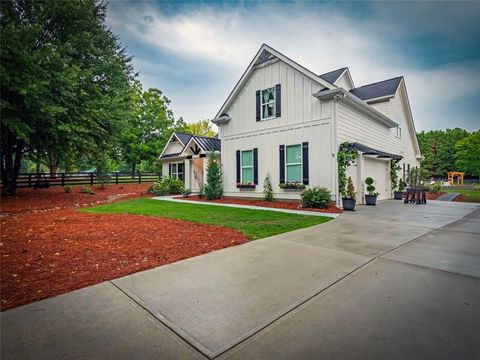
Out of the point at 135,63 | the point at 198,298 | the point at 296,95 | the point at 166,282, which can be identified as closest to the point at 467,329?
the point at 198,298

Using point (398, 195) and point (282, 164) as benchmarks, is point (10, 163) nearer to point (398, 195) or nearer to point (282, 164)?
point (282, 164)

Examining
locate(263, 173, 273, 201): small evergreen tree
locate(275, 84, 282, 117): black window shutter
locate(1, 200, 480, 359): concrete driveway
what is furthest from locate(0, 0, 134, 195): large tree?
locate(1, 200, 480, 359): concrete driveway

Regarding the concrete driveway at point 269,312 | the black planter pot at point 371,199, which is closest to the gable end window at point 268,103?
the black planter pot at point 371,199

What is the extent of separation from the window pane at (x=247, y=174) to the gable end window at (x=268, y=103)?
2984 mm

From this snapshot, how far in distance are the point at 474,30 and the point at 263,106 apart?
971cm

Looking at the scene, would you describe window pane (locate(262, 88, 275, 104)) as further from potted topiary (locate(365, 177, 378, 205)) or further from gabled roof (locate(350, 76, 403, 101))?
gabled roof (locate(350, 76, 403, 101))

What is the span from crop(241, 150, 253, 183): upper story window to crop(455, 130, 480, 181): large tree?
131 ft

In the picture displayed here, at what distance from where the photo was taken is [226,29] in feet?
34.2

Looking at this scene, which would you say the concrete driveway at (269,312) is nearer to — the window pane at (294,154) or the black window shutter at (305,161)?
the black window shutter at (305,161)

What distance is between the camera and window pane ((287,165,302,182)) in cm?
1095

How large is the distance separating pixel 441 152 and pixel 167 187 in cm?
5717

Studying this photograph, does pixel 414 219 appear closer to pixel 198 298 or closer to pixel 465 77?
pixel 198 298

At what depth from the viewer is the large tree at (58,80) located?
28.6 feet

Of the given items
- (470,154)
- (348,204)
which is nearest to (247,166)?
(348,204)
